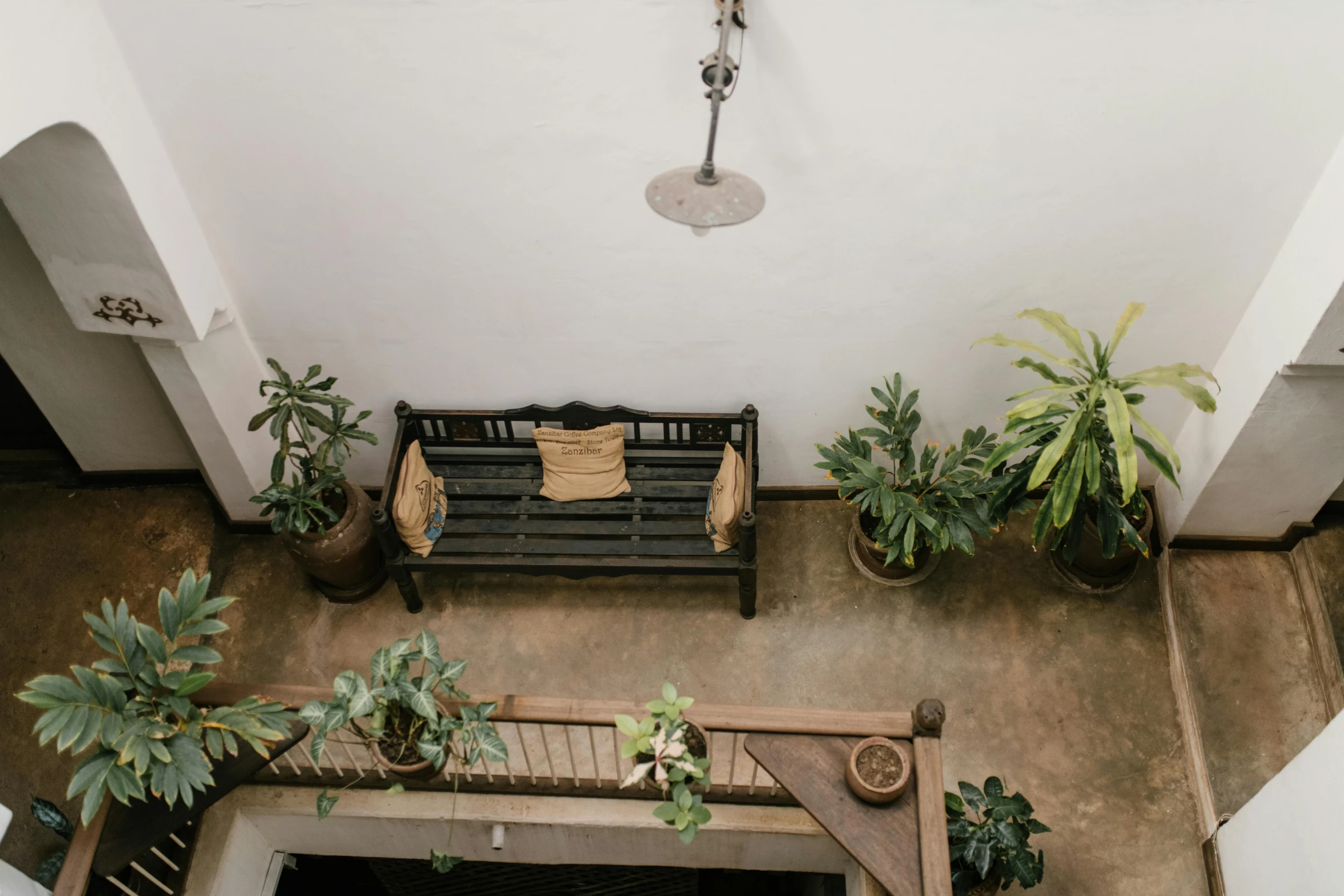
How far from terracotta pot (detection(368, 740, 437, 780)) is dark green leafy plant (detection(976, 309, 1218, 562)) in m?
2.92

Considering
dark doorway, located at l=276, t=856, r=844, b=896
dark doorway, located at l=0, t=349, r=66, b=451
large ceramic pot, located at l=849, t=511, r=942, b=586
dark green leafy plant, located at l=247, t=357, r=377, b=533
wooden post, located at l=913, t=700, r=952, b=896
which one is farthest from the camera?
dark doorway, located at l=276, t=856, r=844, b=896

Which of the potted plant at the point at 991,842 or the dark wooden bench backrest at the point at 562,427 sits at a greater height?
the dark wooden bench backrest at the point at 562,427

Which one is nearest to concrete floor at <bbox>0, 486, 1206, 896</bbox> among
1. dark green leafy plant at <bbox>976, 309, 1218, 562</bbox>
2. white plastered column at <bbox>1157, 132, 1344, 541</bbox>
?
white plastered column at <bbox>1157, 132, 1344, 541</bbox>

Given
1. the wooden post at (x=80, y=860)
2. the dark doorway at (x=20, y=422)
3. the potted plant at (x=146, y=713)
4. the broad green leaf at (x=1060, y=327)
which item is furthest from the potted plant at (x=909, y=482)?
the dark doorway at (x=20, y=422)

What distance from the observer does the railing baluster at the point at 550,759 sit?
14.0 feet

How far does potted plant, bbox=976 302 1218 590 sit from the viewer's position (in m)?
3.96

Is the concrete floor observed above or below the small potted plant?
above

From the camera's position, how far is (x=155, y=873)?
165 inches

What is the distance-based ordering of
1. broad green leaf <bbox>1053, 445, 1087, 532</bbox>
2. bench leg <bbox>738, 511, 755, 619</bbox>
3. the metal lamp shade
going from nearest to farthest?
the metal lamp shade < broad green leaf <bbox>1053, 445, 1087, 532</bbox> < bench leg <bbox>738, 511, 755, 619</bbox>

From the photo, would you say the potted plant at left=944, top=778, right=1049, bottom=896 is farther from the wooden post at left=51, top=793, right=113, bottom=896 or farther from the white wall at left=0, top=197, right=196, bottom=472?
the white wall at left=0, top=197, right=196, bottom=472

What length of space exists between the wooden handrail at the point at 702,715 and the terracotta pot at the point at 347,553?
48.0 inches

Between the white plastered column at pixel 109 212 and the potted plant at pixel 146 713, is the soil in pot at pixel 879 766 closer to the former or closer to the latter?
the potted plant at pixel 146 713

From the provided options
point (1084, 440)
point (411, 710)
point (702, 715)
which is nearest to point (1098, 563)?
point (1084, 440)

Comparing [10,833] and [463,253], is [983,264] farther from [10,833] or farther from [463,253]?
[10,833]
